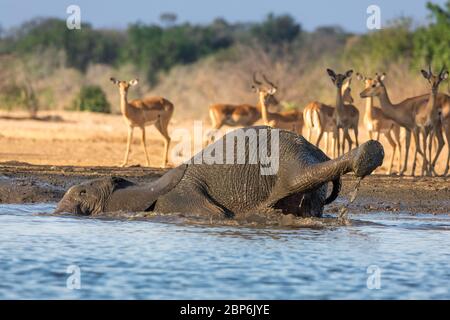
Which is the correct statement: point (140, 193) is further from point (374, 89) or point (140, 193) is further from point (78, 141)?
point (78, 141)

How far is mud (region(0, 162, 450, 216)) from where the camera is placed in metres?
12.8

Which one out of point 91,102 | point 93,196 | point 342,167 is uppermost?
point 91,102

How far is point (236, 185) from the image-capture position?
10336mm

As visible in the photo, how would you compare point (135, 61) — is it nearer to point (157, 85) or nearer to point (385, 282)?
point (157, 85)

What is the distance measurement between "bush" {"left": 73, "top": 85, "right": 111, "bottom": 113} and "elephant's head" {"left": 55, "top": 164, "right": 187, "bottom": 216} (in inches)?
809

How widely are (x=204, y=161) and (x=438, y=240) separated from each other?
88.4 inches

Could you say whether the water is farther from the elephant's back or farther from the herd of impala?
the herd of impala

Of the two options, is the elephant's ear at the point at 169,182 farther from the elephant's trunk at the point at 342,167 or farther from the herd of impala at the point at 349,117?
the herd of impala at the point at 349,117

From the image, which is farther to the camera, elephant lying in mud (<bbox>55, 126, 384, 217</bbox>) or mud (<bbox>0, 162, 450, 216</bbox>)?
mud (<bbox>0, 162, 450, 216</bbox>)

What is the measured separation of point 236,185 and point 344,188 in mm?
4297
